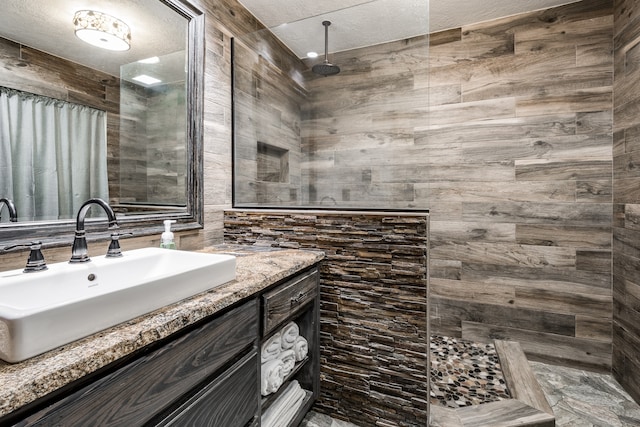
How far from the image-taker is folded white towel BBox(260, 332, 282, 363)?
1.35 metres

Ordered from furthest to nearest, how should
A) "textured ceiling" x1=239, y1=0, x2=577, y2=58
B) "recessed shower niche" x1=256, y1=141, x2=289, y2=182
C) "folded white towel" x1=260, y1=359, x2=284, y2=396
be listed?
"recessed shower niche" x1=256, y1=141, x2=289, y2=182 → "textured ceiling" x1=239, y1=0, x2=577, y2=58 → "folded white towel" x1=260, y1=359, x2=284, y2=396

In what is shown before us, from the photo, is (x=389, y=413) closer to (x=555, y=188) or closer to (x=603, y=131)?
(x=555, y=188)

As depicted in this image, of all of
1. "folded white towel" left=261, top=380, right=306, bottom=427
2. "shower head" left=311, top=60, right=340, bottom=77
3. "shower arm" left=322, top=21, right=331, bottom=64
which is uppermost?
"shower arm" left=322, top=21, right=331, bottom=64

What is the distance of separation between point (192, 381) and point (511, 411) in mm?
1721

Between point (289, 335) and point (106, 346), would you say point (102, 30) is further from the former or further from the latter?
point (289, 335)

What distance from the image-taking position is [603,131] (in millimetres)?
2141

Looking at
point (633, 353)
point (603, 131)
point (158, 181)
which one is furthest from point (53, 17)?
point (633, 353)

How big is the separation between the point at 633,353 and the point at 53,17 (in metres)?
3.27

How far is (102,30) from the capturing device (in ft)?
4.33

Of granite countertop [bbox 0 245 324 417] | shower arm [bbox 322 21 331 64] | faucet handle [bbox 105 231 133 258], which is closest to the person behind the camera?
granite countertop [bbox 0 245 324 417]

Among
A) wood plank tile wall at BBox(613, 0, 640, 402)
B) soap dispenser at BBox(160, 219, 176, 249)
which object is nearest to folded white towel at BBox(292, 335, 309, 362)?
soap dispenser at BBox(160, 219, 176, 249)

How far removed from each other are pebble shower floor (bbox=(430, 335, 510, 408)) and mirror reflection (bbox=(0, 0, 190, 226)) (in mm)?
1854

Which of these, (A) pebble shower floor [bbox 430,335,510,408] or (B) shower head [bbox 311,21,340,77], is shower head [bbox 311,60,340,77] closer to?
(B) shower head [bbox 311,21,340,77]

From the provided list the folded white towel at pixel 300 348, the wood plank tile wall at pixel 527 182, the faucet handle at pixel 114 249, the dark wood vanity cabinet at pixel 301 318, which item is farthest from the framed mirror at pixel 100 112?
the wood plank tile wall at pixel 527 182
